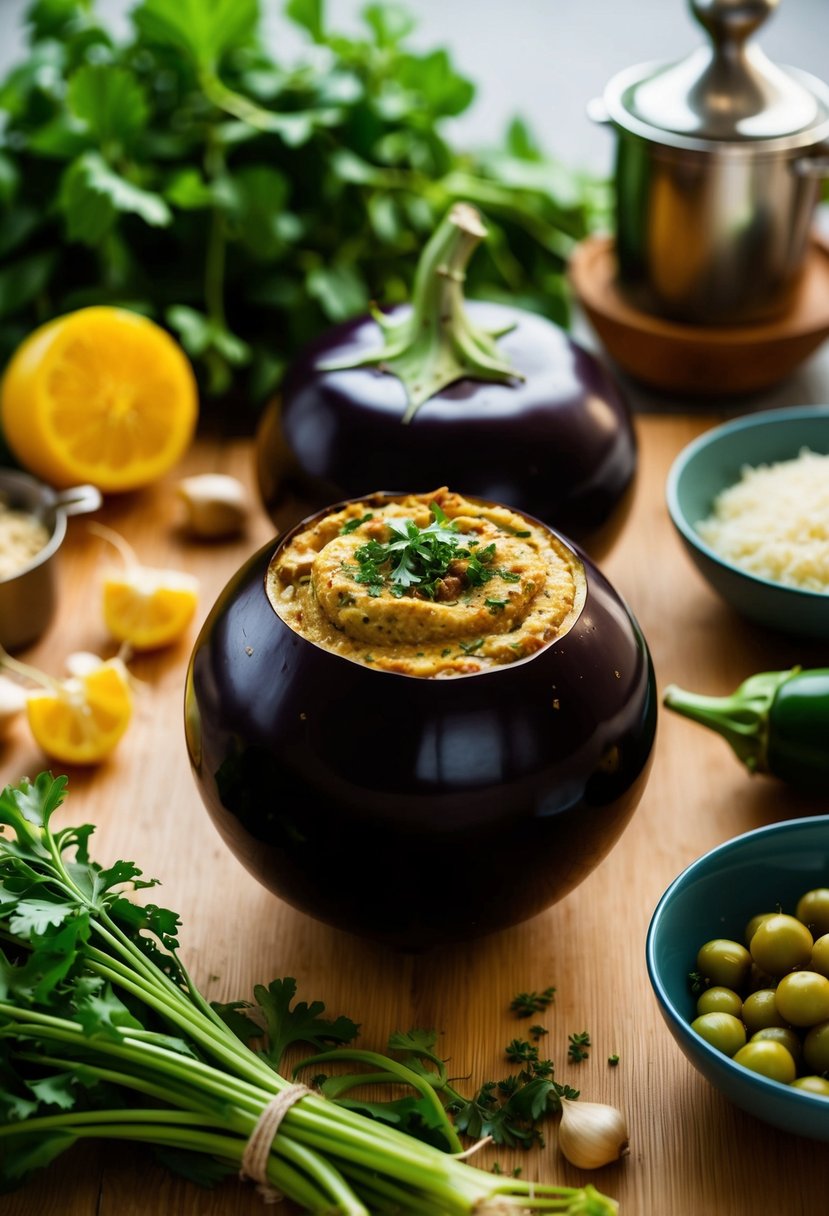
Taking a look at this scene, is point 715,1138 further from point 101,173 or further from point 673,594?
point 101,173

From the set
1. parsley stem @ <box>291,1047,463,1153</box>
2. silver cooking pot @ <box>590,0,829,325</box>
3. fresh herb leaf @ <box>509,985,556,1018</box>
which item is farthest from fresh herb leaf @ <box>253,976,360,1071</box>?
silver cooking pot @ <box>590,0,829,325</box>

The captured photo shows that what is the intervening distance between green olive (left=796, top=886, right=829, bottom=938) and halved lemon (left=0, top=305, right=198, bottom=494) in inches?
53.1

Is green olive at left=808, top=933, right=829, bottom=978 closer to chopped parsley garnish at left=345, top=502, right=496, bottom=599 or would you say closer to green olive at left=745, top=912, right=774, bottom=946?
green olive at left=745, top=912, right=774, bottom=946

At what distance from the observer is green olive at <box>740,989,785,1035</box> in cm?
133

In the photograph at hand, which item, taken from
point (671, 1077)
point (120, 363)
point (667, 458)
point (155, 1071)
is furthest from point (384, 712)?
point (667, 458)

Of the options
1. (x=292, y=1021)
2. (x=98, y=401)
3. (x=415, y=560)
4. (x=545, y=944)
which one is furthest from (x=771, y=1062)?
(x=98, y=401)

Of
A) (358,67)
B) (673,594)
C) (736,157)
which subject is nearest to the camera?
(673,594)

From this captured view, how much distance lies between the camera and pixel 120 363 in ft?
7.36

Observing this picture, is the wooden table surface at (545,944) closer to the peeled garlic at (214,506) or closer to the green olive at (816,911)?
the peeled garlic at (214,506)

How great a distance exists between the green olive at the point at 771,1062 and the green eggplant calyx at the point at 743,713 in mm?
521

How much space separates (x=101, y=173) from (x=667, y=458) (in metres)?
1.11

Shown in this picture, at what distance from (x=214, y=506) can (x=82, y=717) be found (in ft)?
1.79

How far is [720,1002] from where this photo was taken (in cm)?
135

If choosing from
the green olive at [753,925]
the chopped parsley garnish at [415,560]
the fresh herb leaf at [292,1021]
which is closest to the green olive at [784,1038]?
the green olive at [753,925]
